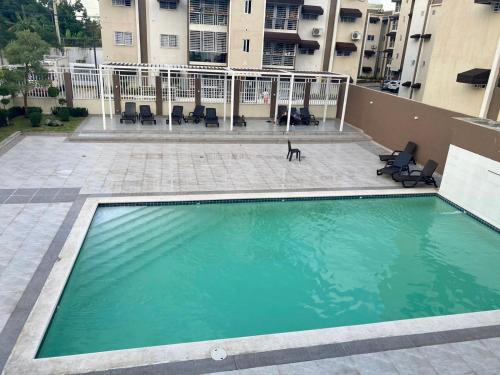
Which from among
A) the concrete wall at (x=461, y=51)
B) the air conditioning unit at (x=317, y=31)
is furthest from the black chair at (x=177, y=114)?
the air conditioning unit at (x=317, y=31)

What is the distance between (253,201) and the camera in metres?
11.7

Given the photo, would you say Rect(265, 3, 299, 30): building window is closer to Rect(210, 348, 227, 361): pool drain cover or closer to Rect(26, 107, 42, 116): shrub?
Rect(26, 107, 42, 116): shrub

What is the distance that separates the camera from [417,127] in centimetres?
1562

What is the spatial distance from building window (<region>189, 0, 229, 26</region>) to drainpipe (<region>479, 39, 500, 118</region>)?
1755 centimetres

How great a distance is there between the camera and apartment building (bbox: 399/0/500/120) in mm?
15789

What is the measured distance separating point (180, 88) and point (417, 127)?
1206 cm

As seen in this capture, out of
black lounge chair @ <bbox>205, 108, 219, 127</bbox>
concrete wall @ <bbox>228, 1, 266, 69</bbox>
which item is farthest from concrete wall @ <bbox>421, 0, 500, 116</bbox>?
concrete wall @ <bbox>228, 1, 266, 69</bbox>

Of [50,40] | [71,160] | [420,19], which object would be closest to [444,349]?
[71,160]

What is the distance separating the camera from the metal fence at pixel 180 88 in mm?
19641

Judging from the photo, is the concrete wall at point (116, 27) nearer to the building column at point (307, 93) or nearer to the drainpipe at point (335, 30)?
the building column at point (307, 93)

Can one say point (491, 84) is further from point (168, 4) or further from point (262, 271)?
point (168, 4)

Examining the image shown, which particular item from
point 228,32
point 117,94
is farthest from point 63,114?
point 228,32

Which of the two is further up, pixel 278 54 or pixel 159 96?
pixel 278 54

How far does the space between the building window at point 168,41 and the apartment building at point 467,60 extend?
17.7m
